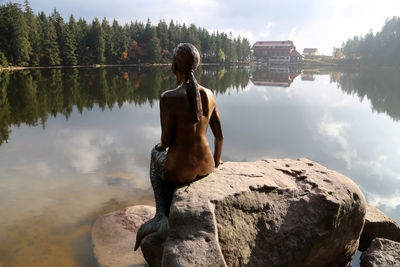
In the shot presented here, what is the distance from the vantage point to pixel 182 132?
9.41ft

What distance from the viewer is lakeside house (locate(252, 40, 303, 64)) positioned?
233ft

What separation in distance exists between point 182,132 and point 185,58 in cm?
78

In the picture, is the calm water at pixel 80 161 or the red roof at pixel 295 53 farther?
the red roof at pixel 295 53

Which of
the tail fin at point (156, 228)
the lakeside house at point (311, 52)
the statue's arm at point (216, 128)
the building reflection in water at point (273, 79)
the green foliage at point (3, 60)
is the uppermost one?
the lakeside house at point (311, 52)

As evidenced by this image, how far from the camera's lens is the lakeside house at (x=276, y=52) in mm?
71062

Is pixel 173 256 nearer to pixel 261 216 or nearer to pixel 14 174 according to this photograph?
pixel 261 216

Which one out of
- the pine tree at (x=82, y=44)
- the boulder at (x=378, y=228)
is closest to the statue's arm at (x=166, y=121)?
the boulder at (x=378, y=228)

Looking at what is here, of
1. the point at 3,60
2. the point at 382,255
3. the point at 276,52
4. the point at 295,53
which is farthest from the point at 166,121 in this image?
the point at 295,53

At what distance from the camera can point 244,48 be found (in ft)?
250

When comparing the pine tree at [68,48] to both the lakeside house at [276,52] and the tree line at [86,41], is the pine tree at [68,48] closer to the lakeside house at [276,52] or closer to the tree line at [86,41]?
the tree line at [86,41]

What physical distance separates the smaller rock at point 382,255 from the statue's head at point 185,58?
10.7 ft

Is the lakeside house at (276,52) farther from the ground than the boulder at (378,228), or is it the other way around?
the lakeside house at (276,52)

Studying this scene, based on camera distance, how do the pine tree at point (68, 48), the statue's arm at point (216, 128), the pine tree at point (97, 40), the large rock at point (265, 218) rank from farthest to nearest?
the pine tree at point (97, 40) → the pine tree at point (68, 48) → the statue's arm at point (216, 128) → the large rock at point (265, 218)

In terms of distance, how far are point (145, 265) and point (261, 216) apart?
5.45 ft
